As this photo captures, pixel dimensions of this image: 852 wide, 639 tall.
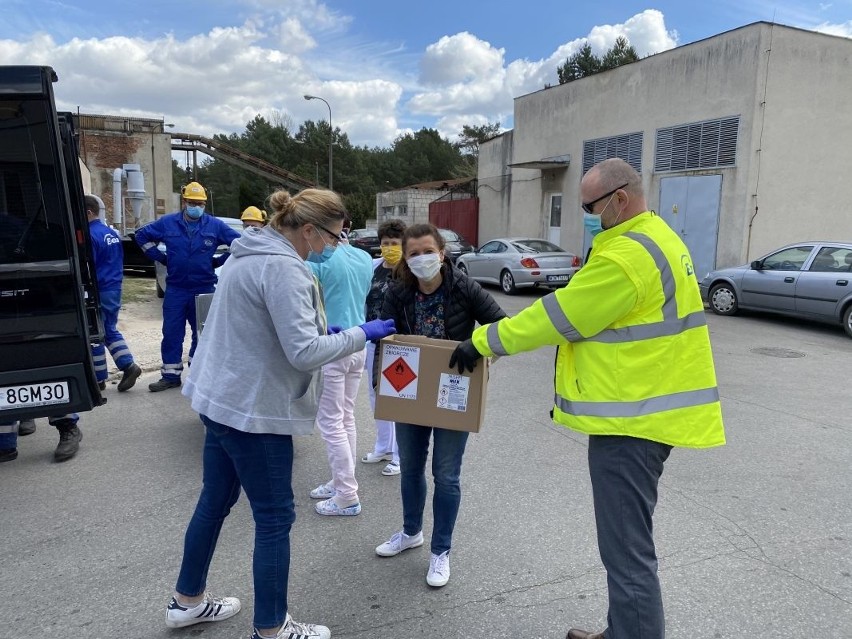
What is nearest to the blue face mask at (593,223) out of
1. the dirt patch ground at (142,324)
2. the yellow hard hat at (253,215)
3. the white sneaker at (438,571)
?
the white sneaker at (438,571)

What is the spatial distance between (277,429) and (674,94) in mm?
16973

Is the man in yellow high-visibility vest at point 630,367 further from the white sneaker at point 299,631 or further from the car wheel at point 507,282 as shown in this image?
the car wheel at point 507,282

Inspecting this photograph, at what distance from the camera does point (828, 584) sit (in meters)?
3.04

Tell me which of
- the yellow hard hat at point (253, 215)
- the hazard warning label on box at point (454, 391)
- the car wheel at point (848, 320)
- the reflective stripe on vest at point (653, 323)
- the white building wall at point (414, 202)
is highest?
the white building wall at point (414, 202)

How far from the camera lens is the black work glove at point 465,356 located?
2.59 m

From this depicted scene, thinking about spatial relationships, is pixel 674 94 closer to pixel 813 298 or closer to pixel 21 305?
pixel 813 298

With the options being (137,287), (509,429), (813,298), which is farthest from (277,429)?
(137,287)

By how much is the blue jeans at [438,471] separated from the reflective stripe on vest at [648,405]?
0.83 metres

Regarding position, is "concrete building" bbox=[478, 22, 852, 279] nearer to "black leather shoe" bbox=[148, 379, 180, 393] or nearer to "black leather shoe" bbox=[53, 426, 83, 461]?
"black leather shoe" bbox=[148, 379, 180, 393]

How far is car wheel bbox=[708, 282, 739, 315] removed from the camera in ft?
39.2

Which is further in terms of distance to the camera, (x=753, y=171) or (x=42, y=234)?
(x=753, y=171)

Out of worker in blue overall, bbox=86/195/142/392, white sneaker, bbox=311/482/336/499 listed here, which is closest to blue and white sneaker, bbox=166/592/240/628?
white sneaker, bbox=311/482/336/499

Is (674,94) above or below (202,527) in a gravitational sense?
above

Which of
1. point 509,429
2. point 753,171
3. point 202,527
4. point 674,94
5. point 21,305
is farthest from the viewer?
point 674,94
